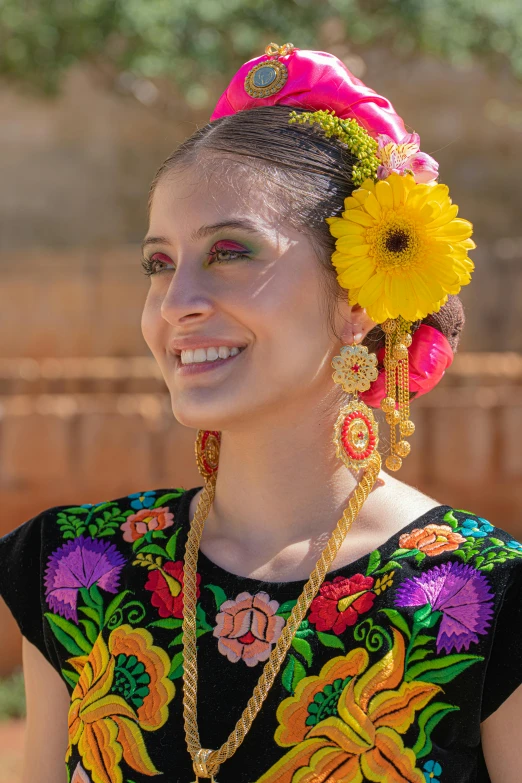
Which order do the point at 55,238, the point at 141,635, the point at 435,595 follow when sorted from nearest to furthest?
the point at 435,595, the point at 141,635, the point at 55,238

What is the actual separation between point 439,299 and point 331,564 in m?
0.57

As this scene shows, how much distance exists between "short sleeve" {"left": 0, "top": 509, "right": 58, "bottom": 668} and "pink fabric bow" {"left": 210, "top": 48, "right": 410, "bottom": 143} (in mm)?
1061

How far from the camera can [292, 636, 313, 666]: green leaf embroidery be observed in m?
1.89

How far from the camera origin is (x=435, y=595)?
74.2 inches

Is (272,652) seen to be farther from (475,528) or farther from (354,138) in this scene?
(354,138)

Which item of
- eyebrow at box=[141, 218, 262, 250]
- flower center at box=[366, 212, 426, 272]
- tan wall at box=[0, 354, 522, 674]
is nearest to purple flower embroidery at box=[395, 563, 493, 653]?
flower center at box=[366, 212, 426, 272]

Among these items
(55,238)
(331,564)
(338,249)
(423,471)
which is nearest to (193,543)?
(331,564)

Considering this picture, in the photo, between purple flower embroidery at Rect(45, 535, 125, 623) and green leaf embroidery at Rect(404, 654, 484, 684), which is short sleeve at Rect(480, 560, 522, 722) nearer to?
green leaf embroidery at Rect(404, 654, 484, 684)

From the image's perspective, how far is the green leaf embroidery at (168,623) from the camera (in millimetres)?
2008

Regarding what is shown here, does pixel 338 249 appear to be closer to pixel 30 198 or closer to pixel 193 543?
pixel 193 543

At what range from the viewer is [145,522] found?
2260mm

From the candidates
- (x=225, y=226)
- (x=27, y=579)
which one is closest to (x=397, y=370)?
(x=225, y=226)

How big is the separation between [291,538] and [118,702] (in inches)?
18.2

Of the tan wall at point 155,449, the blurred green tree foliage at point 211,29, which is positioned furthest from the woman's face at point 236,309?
the blurred green tree foliage at point 211,29
